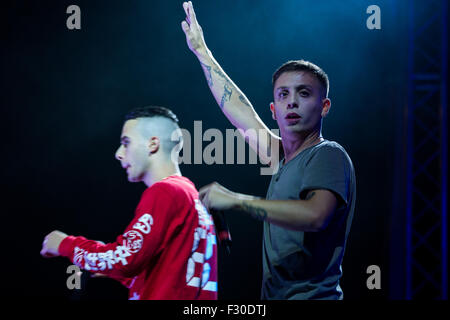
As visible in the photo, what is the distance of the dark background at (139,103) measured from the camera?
3770mm

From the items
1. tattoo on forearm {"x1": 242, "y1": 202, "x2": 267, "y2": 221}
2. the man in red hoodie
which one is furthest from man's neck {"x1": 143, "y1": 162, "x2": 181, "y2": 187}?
tattoo on forearm {"x1": 242, "y1": 202, "x2": 267, "y2": 221}

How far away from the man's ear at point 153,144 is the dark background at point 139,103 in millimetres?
1617

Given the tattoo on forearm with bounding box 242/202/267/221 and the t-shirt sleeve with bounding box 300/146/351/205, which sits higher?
the t-shirt sleeve with bounding box 300/146/351/205

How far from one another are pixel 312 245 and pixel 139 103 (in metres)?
2.60

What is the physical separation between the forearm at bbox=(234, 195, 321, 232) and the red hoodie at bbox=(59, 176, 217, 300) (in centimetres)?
50

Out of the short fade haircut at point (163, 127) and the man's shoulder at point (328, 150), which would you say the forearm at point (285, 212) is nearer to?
the man's shoulder at point (328, 150)

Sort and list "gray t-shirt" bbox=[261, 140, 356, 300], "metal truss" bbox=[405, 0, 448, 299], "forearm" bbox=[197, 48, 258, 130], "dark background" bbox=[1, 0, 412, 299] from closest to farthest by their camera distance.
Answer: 1. "gray t-shirt" bbox=[261, 140, 356, 300]
2. "forearm" bbox=[197, 48, 258, 130]
3. "metal truss" bbox=[405, 0, 448, 299]
4. "dark background" bbox=[1, 0, 412, 299]

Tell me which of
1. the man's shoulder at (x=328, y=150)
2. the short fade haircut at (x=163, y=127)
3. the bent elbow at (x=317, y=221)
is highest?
the short fade haircut at (x=163, y=127)

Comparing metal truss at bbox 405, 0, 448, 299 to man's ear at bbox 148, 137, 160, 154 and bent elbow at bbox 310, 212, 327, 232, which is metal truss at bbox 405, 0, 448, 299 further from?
bent elbow at bbox 310, 212, 327, 232

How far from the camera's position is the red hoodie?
181 cm

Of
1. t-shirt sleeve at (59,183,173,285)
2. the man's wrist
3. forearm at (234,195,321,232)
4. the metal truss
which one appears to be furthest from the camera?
the metal truss

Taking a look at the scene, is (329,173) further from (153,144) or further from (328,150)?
(153,144)

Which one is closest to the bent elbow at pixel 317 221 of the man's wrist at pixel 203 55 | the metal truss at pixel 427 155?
the man's wrist at pixel 203 55
